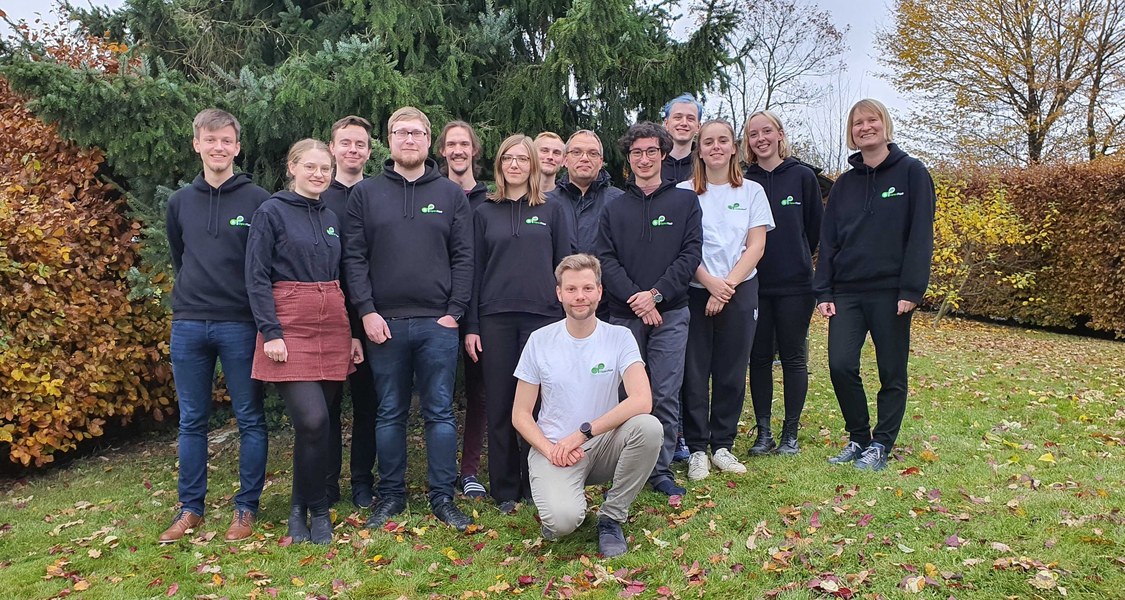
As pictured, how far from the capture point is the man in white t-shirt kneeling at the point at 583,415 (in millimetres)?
3582

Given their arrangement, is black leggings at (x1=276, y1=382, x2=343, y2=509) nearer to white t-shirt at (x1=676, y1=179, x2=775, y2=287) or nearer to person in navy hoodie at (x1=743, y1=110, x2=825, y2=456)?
white t-shirt at (x1=676, y1=179, x2=775, y2=287)

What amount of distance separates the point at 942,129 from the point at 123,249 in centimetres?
2129

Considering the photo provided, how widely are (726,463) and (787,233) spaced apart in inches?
56.0

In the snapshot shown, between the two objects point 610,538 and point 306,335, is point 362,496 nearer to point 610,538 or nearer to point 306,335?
point 306,335

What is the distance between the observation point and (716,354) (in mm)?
4641

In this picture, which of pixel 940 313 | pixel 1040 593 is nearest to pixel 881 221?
pixel 1040 593

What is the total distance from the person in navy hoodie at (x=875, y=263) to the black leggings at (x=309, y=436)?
9.42ft

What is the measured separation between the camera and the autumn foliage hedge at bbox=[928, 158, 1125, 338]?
12039mm

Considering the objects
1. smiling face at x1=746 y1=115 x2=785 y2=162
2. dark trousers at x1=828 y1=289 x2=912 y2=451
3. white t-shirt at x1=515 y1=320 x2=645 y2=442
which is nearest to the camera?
white t-shirt at x1=515 y1=320 x2=645 y2=442

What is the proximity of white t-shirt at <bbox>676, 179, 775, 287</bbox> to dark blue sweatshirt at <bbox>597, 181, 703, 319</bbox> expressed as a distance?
146 millimetres

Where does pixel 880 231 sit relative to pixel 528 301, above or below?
above

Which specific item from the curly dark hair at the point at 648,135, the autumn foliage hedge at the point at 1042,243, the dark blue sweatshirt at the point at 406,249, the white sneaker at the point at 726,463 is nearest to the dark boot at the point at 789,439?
the white sneaker at the point at 726,463

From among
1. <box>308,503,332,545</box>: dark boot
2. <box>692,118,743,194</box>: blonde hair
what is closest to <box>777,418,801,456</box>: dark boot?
<box>692,118,743,194</box>: blonde hair

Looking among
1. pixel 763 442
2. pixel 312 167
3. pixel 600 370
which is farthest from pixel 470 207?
pixel 763 442
